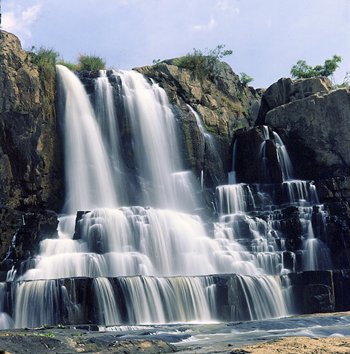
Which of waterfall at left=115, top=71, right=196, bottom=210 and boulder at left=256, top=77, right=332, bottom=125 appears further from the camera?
boulder at left=256, top=77, right=332, bottom=125

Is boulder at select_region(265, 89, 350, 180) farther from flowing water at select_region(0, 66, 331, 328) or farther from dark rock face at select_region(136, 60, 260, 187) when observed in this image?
dark rock face at select_region(136, 60, 260, 187)

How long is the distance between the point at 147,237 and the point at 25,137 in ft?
32.1

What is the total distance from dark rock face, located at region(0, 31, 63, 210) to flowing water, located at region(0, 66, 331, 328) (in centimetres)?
126

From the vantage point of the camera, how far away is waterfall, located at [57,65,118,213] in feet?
128

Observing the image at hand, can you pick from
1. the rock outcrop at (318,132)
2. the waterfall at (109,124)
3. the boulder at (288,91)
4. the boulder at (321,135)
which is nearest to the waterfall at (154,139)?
the waterfall at (109,124)

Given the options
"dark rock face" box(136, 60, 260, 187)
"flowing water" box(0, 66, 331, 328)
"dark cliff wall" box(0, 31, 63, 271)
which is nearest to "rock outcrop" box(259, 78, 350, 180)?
"flowing water" box(0, 66, 331, 328)

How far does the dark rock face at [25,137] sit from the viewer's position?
35.9 m

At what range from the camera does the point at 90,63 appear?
49.3 meters

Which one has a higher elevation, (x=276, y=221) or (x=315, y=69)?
(x=315, y=69)

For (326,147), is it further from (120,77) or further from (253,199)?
(120,77)

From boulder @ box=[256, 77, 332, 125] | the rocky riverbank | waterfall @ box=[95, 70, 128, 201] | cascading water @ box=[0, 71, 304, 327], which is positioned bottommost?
the rocky riverbank

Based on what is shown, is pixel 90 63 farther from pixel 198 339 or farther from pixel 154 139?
pixel 198 339

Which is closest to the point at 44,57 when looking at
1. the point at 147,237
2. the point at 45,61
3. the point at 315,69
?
the point at 45,61

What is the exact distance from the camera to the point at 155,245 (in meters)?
33.3
